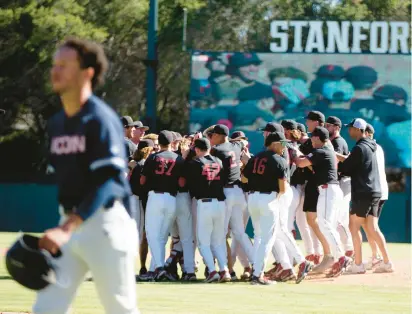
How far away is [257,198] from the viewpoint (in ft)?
47.6

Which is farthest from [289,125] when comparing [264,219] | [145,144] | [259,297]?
[259,297]

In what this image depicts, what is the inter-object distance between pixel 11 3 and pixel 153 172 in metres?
17.7

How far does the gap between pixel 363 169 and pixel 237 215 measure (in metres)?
2.17

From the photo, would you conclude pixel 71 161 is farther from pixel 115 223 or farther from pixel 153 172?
pixel 153 172

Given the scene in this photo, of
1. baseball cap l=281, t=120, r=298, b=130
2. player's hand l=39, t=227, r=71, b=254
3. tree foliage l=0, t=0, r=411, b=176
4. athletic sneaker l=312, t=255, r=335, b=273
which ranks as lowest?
athletic sneaker l=312, t=255, r=335, b=273

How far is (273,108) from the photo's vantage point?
1021 inches

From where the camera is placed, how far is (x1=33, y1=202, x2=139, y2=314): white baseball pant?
20.9 feet

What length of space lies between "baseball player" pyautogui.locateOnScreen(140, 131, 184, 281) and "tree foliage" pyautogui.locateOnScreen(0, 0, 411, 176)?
13.4 meters

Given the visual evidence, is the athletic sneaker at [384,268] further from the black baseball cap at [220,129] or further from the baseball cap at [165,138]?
the baseball cap at [165,138]

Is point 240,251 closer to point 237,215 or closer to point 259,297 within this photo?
point 237,215

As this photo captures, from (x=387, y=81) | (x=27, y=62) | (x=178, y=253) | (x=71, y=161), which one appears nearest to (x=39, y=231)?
(x=27, y=62)

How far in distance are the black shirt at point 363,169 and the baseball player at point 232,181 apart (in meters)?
1.72

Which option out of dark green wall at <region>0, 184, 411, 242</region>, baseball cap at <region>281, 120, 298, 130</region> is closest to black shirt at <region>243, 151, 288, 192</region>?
baseball cap at <region>281, 120, 298, 130</region>

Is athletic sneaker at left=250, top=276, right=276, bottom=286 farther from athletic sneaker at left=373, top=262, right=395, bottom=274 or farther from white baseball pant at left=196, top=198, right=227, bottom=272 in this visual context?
athletic sneaker at left=373, top=262, right=395, bottom=274
